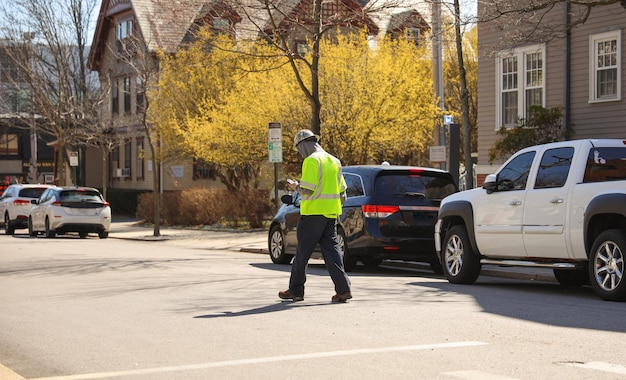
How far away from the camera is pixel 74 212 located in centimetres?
3000

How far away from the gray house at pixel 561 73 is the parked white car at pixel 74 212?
10.7m

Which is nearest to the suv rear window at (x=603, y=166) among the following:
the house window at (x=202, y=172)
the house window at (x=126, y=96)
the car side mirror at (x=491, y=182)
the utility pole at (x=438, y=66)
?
the car side mirror at (x=491, y=182)

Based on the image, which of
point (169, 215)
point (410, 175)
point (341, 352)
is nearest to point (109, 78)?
point (169, 215)

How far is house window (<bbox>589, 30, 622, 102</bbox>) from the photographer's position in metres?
24.5

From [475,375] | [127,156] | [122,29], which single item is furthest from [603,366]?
[127,156]

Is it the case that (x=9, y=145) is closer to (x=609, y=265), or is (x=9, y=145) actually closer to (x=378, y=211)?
(x=378, y=211)

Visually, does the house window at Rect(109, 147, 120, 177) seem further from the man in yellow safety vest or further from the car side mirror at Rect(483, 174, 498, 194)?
the man in yellow safety vest

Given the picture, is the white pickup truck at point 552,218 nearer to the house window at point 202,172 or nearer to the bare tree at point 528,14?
the bare tree at point 528,14

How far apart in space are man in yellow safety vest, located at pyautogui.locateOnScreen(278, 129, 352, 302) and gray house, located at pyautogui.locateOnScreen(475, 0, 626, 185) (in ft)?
37.5

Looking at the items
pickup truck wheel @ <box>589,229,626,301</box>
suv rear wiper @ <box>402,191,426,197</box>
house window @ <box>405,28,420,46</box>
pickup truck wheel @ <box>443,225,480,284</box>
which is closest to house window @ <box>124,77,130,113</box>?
house window @ <box>405,28,420,46</box>

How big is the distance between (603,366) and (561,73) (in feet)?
63.4

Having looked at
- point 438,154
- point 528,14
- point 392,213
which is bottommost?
point 392,213

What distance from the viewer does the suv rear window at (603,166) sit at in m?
12.6

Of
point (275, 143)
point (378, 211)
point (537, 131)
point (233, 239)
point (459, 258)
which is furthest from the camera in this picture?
point (233, 239)
